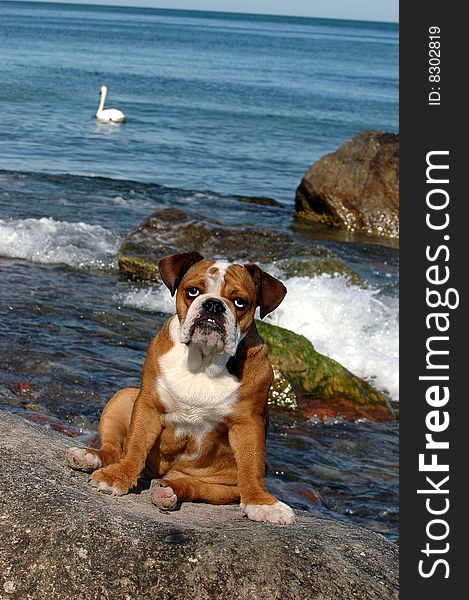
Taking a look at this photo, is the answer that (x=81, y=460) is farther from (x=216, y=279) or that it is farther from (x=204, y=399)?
(x=216, y=279)

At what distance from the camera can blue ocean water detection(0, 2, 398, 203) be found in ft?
93.1

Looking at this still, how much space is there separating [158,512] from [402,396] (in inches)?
57.8

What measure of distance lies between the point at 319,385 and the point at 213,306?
5.52 meters

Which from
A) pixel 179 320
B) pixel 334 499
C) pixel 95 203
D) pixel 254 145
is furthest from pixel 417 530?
pixel 254 145

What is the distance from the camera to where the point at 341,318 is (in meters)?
14.4

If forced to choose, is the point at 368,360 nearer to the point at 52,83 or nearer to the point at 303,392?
the point at 303,392

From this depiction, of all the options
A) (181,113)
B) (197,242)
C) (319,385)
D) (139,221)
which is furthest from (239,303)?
(181,113)

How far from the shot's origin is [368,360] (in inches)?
521

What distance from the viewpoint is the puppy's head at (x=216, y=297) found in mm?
5629

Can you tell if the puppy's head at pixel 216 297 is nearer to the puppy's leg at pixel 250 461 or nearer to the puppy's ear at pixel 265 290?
the puppy's ear at pixel 265 290

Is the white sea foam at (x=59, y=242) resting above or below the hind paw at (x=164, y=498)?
below

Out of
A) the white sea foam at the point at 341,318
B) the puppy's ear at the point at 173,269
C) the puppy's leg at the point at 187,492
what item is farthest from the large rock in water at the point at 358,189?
the puppy's leg at the point at 187,492

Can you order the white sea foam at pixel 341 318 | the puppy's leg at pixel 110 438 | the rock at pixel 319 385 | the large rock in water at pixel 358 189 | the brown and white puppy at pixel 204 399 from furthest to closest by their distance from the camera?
the large rock in water at pixel 358 189 < the white sea foam at pixel 341 318 < the rock at pixel 319 385 < the puppy's leg at pixel 110 438 < the brown and white puppy at pixel 204 399

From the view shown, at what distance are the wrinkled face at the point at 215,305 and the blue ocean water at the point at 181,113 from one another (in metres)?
19.8
